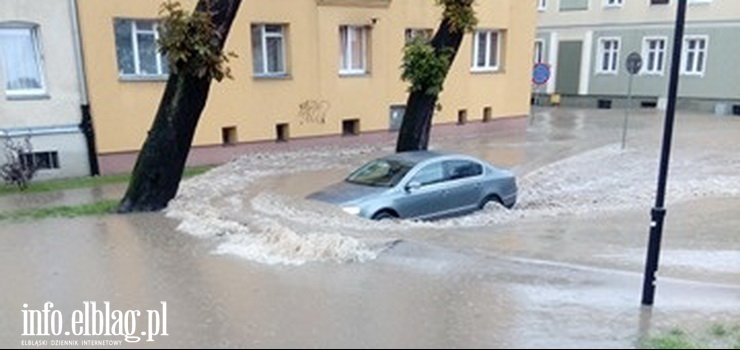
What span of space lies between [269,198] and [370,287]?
20.7 feet

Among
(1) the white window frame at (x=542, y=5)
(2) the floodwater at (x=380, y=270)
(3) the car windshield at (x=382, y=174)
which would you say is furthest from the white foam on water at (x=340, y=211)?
(1) the white window frame at (x=542, y=5)

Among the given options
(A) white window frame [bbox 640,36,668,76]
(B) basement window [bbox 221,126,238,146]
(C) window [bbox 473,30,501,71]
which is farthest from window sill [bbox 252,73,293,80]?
(A) white window frame [bbox 640,36,668,76]

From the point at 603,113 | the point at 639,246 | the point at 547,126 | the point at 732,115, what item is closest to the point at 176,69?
the point at 639,246

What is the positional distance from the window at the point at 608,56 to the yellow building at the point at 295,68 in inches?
503

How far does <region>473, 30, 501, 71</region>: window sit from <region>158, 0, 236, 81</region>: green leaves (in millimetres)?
Result: 14222

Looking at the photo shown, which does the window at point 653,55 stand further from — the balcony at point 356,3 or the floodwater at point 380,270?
the floodwater at point 380,270

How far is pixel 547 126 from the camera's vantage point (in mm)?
27219

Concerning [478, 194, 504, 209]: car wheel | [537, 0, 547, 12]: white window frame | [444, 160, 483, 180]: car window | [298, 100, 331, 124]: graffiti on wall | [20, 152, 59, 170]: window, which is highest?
[537, 0, 547, 12]: white window frame

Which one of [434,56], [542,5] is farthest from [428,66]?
[542,5]

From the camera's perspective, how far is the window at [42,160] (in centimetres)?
1478

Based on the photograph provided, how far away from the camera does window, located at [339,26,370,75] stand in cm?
1997

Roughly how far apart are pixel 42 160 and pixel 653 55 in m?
29.6

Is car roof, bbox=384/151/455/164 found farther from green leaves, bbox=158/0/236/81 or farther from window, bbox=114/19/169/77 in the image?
window, bbox=114/19/169/77

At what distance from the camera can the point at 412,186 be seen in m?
11.2
